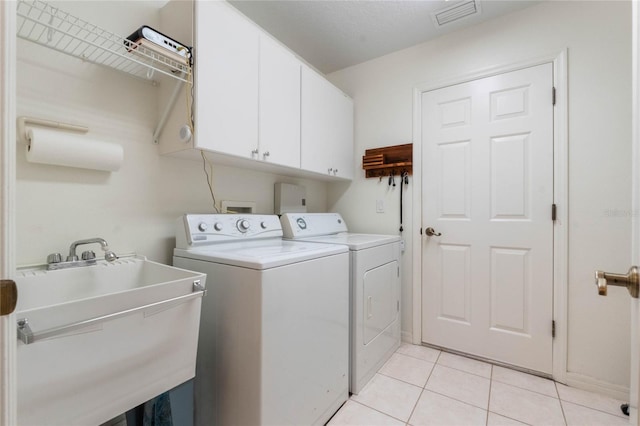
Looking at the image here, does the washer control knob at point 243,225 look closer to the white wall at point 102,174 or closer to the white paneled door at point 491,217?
the white wall at point 102,174

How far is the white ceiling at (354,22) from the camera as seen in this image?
75.1 inches

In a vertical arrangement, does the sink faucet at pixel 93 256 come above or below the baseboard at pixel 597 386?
above

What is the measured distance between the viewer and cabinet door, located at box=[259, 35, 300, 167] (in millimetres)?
1712

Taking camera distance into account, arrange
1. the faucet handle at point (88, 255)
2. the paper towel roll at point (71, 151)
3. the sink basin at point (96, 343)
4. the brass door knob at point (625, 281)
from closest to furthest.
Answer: the brass door knob at point (625, 281) < the sink basin at point (96, 343) < the paper towel roll at point (71, 151) < the faucet handle at point (88, 255)

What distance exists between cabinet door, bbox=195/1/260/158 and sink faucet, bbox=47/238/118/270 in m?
0.62

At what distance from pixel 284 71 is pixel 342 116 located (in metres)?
0.81

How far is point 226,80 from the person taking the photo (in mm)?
1480

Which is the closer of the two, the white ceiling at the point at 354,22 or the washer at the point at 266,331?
the washer at the point at 266,331

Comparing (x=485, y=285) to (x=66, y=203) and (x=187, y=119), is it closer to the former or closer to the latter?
(x=187, y=119)

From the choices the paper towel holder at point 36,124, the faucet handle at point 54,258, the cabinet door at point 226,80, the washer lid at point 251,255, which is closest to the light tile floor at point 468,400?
the washer lid at point 251,255

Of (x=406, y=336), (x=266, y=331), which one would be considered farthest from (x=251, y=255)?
(x=406, y=336)

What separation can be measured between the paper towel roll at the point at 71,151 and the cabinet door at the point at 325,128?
3.71ft

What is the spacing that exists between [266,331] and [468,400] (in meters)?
1.36

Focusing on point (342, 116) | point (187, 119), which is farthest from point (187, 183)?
point (342, 116)
